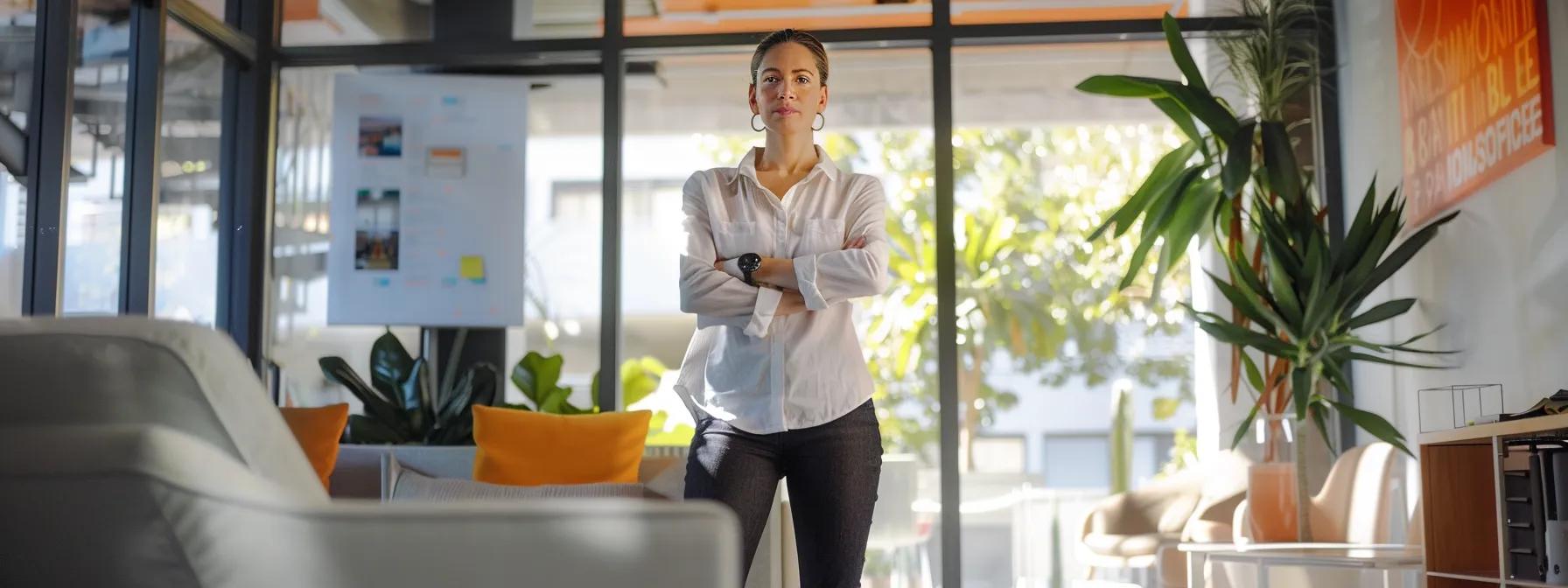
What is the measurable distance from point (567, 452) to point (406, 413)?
1.27 meters

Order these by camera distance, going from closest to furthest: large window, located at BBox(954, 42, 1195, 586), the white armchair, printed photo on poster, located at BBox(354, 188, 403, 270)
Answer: the white armchair → large window, located at BBox(954, 42, 1195, 586) → printed photo on poster, located at BBox(354, 188, 403, 270)

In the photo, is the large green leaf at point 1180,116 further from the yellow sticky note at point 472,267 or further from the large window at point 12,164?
the large window at point 12,164

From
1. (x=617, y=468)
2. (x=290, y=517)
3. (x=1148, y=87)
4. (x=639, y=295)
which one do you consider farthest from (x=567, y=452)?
(x=290, y=517)

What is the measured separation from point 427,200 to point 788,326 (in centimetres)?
324

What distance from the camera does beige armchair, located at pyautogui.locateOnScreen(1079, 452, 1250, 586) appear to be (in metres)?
4.50

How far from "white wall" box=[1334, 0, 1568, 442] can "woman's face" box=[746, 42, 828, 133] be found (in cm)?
174

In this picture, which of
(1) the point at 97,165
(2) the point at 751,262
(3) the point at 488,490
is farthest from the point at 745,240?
(1) the point at 97,165

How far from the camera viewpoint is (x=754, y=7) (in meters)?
5.18

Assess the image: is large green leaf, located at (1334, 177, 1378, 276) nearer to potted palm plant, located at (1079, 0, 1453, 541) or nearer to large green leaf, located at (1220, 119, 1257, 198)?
potted palm plant, located at (1079, 0, 1453, 541)

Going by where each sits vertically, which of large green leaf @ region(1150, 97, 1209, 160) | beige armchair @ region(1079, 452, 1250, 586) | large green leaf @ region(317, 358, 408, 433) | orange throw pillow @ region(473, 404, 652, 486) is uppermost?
large green leaf @ region(1150, 97, 1209, 160)

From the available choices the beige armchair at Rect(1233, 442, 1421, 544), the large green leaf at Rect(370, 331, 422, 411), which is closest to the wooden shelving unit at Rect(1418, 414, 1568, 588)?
the beige armchair at Rect(1233, 442, 1421, 544)

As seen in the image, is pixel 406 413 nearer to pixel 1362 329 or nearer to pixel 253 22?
pixel 253 22

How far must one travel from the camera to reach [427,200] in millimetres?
5219

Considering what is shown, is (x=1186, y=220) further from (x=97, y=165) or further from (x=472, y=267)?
(x=97, y=165)
